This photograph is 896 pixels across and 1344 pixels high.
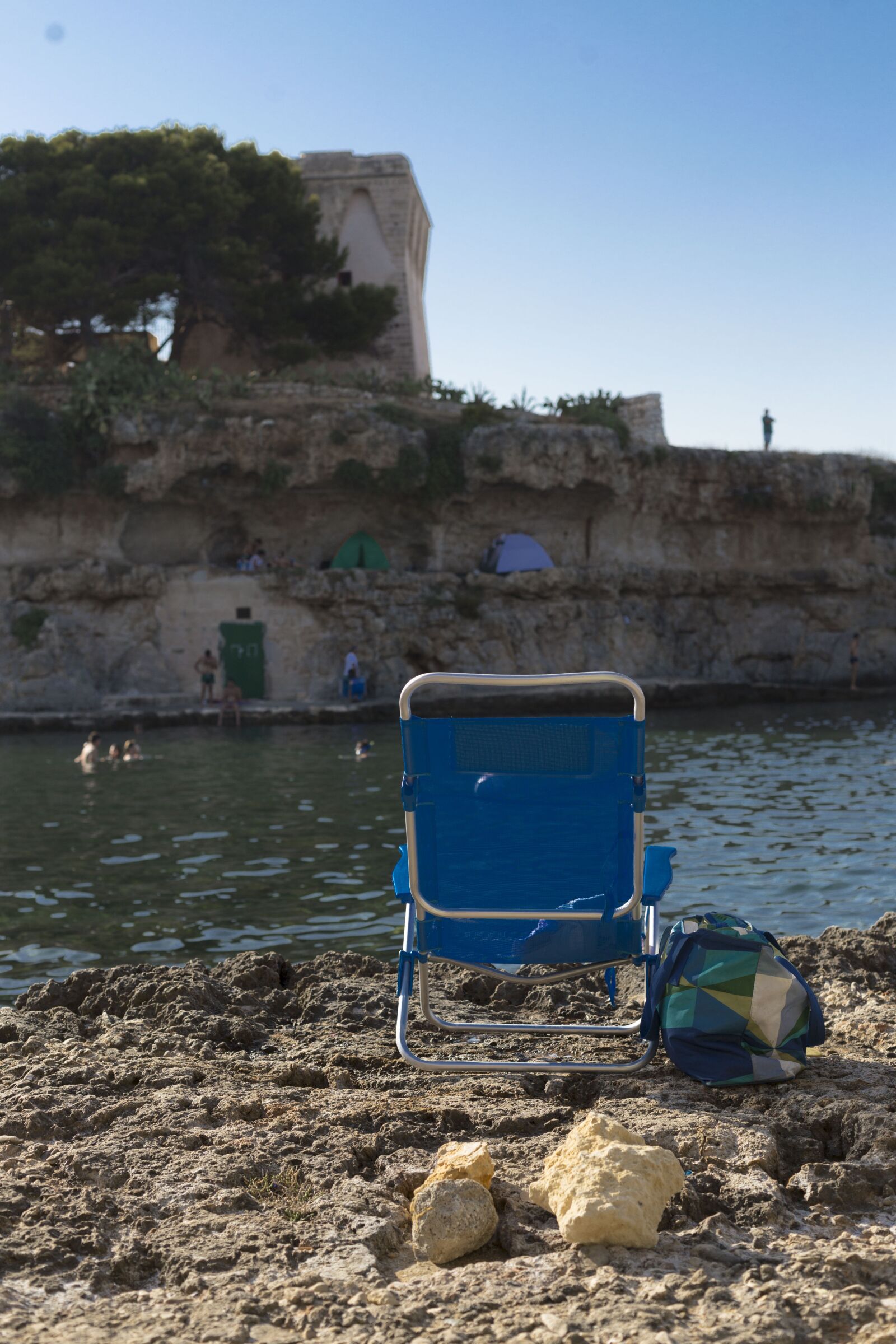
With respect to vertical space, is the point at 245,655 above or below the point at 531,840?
above

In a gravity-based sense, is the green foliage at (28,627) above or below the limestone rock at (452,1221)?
above

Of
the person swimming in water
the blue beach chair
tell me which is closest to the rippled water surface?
the person swimming in water

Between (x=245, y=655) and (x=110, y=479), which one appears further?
(x=245, y=655)

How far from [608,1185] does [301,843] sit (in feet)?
→ 34.6

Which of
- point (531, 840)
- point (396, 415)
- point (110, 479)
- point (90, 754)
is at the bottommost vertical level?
point (90, 754)

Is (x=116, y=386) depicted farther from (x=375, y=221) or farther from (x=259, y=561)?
(x=375, y=221)

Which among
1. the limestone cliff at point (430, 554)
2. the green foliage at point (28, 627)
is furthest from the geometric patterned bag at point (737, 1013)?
the green foliage at point (28, 627)

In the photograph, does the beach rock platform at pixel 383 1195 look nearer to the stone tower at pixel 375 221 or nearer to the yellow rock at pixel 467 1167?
the yellow rock at pixel 467 1167

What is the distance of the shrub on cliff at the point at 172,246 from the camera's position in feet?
123

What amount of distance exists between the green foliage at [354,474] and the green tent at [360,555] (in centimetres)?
219

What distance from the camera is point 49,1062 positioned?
188 inches

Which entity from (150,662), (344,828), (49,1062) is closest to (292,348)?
(150,662)

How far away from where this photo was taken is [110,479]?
33375mm

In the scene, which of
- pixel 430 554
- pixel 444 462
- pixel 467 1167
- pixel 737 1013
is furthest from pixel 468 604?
pixel 467 1167
